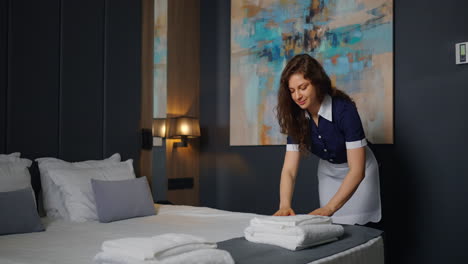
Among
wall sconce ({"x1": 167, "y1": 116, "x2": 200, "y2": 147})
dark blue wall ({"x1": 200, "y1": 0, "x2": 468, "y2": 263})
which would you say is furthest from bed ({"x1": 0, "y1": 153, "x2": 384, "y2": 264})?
dark blue wall ({"x1": 200, "y1": 0, "x2": 468, "y2": 263})

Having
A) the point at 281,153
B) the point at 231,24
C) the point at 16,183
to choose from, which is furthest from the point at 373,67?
the point at 16,183

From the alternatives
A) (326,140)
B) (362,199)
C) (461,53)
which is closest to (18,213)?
(326,140)

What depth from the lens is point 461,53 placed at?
10.1 feet

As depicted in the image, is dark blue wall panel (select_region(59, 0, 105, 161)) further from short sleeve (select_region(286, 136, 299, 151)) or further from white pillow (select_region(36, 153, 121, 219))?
short sleeve (select_region(286, 136, 299, 151))

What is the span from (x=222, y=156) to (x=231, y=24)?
1.38 meters

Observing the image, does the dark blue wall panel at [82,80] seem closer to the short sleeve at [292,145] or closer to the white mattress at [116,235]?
the white mattress at [116,235]

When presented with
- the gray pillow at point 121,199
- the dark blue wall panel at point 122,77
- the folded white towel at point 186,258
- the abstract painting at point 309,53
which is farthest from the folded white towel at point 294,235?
the dark blue wall panel at point 122,77

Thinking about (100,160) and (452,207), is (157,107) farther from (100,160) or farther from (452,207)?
(452,207)

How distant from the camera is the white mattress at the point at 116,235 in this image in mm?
1783

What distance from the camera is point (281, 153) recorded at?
4.19 meters

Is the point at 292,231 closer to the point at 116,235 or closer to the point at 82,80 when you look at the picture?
the point at 116,235

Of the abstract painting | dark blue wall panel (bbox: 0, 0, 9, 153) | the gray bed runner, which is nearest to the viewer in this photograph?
the gray bed runner

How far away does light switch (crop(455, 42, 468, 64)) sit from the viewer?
304cm

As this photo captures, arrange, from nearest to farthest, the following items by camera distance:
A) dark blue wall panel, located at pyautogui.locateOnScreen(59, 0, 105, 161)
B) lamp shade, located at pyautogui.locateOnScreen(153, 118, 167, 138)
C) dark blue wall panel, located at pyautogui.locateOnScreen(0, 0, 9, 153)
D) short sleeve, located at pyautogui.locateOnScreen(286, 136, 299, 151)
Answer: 1. short sleeve, located at pyautogui.locateOnScreen(286, 136, 299, 151)
2. dark blue wall panel, located at pyautogui.locateOnScreen(0, 0, 9, 153)
3. dark blue wall panel, located at pyautogui.locateOnScreen(59, 0, 105, 161)
4. lamp shade, located at pyautogui.locateOnScreen(153, 118, 167, 138)
